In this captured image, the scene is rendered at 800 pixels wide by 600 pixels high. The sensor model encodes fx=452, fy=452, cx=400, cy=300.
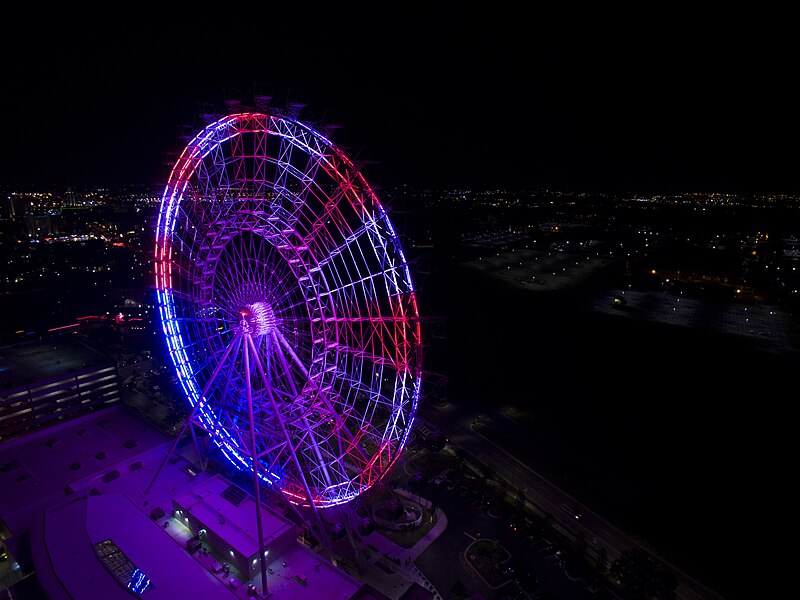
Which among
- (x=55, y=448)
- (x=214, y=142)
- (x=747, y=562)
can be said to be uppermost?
(x=214, y=142)

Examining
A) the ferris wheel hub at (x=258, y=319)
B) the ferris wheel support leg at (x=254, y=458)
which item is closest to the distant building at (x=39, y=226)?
the ferris wheel hub at (x=258, y=319)

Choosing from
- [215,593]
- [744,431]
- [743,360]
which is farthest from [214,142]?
[743,360]

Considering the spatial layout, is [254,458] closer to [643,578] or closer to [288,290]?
[288,290]

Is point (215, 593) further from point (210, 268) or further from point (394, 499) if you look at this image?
point (210, 268)

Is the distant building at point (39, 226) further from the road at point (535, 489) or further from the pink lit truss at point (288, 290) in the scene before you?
the road at point (535, 489)

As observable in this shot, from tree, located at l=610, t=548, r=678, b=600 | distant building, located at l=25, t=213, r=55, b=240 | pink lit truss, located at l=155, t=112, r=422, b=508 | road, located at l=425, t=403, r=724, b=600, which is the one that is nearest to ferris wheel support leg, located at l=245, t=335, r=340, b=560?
pink lit truss, located at l=155, t=112, r=422, b=508

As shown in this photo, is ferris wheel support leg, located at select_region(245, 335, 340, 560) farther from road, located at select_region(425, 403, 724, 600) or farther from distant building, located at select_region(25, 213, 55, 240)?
distant building, located at select_region(25, 213, 55, 240)

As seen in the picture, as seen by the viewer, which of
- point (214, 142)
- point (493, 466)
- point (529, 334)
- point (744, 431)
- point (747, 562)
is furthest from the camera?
point (529, 334)

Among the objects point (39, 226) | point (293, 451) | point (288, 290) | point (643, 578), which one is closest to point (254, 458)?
point (293, 451)
